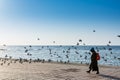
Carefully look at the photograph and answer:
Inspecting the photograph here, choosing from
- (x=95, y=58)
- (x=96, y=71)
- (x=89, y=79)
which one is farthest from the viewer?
(x=96, y=71)

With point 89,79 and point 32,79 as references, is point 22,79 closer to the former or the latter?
point 32,79

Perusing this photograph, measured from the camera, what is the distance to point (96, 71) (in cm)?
2353

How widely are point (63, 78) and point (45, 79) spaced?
4.45 ft

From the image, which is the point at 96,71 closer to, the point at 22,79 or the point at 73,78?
the point at 73,78

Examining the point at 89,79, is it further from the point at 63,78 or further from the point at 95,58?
the point at 95,58


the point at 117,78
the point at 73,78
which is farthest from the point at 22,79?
the point at 117,78

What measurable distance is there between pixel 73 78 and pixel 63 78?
0.75 meters

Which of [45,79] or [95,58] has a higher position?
[95,58]

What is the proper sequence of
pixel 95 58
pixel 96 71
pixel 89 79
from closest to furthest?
pixel 89 79
pixel 95 58
pixel 96 71

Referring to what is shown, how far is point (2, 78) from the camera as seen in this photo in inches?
756

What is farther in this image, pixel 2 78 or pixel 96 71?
pixel 96 71

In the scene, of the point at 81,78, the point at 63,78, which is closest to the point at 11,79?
the point at 63,78

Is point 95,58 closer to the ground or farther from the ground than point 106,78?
farther from the ground

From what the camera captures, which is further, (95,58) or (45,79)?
(95,58)
